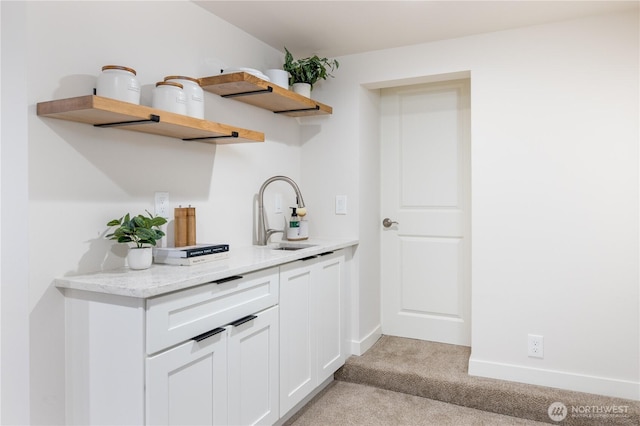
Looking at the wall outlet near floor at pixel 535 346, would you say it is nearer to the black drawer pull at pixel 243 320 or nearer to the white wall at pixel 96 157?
the black drawer pull at pixel 243 320

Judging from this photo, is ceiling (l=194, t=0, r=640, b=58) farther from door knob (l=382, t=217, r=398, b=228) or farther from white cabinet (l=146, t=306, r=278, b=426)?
white cabinet (l=146, t=306, r=278, b=426)

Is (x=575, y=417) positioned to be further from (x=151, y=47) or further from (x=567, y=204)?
(x=151, y=47)

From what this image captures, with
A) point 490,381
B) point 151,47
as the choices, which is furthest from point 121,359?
point 490,381

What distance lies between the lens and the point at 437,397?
102 inches

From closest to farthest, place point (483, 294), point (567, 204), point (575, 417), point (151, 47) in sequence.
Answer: point (151, 47), point (575, 417), point (567, 204), point (483, 294)

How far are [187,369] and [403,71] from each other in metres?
2.24

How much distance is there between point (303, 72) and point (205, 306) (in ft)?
5.64

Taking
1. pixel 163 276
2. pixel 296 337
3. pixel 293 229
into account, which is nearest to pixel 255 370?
pixel 296 337

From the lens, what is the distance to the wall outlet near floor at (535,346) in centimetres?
255

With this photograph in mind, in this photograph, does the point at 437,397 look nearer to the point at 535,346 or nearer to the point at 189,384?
the point at 535,346

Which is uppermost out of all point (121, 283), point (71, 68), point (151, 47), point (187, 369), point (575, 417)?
point (151, 47)

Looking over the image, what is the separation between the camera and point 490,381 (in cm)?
257

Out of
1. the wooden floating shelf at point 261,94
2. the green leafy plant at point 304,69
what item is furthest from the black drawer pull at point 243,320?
the green leafy plant at point 304,69

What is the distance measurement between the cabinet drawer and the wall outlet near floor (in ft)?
5.09
